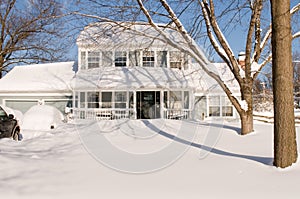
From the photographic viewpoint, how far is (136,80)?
1630 cm

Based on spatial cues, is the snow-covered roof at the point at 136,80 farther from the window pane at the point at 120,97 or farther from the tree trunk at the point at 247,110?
the tree trunk at the point at 247,110

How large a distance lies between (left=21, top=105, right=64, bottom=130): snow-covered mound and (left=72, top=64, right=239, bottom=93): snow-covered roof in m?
2.88

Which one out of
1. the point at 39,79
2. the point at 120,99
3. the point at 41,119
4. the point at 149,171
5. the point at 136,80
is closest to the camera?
the point at 149,171

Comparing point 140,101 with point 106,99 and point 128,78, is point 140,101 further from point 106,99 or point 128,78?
point 106,99

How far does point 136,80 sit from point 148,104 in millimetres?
1811

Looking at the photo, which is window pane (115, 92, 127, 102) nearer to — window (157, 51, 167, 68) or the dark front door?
the dark front door

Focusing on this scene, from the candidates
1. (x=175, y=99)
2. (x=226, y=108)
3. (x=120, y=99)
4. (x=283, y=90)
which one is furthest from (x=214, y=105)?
(x=283, y=90)

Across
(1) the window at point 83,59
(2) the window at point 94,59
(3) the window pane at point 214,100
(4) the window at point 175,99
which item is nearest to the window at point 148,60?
(4) the window at point 175,99

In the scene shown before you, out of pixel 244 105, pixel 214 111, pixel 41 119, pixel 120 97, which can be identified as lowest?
pixel 41 119

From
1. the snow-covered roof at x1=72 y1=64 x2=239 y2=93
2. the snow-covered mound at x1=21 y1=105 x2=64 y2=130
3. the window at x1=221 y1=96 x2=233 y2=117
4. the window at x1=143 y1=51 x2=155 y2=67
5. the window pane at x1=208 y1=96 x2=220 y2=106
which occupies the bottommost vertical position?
the snow-covered mound at x1=21 y1=105 x2=64 y2=130

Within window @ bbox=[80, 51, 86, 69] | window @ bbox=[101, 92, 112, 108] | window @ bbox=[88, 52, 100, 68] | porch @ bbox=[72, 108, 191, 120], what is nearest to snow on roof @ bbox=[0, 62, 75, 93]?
window @ bbox=[80, 51, 86, 69]

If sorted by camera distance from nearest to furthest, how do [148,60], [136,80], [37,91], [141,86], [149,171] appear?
[149,171]
[141,86]
[136,80]
[148,60]
[37,91]

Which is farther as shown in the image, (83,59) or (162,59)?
(83,59)

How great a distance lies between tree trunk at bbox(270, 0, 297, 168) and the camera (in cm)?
457
